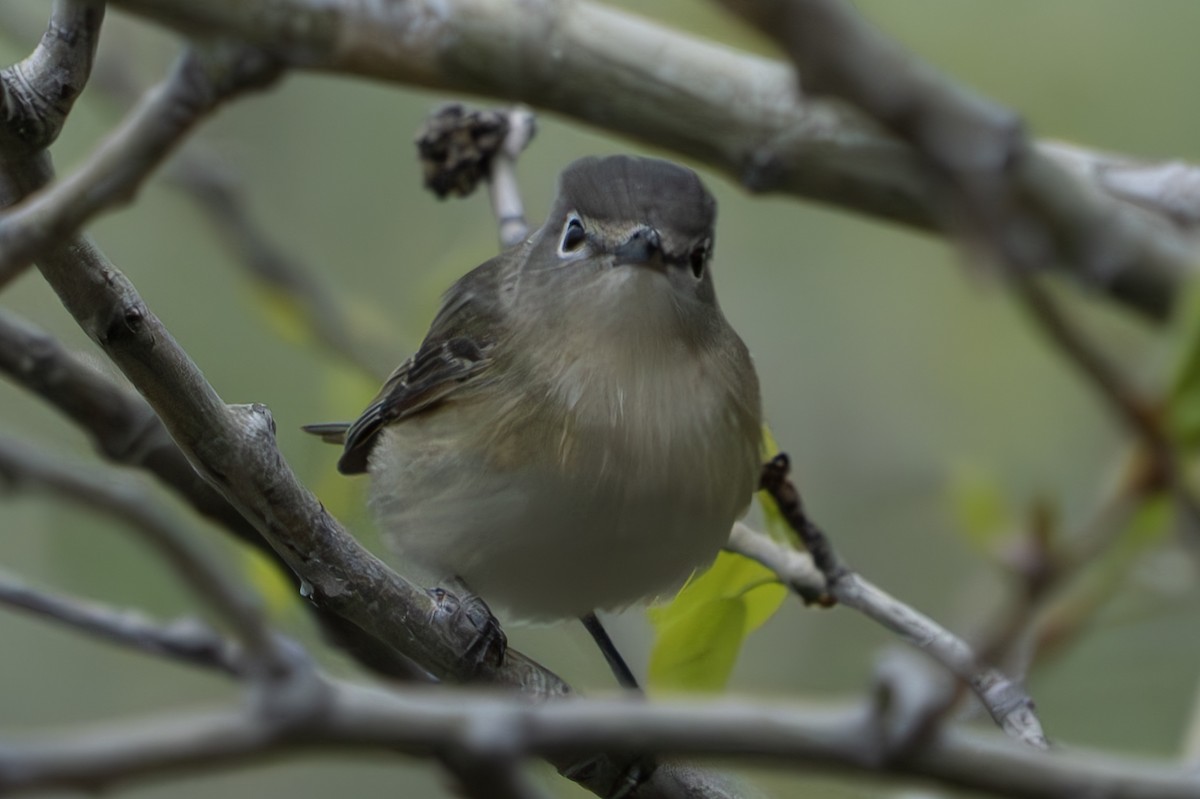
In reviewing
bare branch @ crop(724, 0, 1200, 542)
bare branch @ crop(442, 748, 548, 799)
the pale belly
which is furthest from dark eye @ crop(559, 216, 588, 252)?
bare branch @ crop(442, 748, 548, 799)

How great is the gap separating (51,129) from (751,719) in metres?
1.08

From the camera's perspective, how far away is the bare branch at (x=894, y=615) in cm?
219

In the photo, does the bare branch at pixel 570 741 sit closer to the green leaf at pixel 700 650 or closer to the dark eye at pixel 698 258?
the green leaf at pixel 700 650

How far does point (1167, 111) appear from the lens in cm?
559

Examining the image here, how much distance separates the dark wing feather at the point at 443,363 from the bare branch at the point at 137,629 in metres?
1.25

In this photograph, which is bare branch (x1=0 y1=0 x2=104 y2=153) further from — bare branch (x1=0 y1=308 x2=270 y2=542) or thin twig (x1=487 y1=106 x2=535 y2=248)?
thin twig (x1=487 y1=106 x2=535 y2=248)

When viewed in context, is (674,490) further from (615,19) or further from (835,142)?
(615,19)

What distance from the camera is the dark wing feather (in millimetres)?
2895

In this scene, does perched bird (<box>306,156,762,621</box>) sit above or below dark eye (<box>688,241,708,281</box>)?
below

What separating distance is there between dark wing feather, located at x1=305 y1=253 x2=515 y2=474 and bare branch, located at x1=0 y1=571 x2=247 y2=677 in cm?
125

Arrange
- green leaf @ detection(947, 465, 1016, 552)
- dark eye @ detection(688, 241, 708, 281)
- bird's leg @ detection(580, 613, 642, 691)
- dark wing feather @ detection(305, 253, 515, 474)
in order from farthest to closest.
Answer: bird's leg @ detection(580, 613, 642, 691), dark wing feather @ detection(305, 253, 515, 474), dark eye @ detection(688, 241, 708, 281), green leaf @ detection(947, 465, 1016, 552)

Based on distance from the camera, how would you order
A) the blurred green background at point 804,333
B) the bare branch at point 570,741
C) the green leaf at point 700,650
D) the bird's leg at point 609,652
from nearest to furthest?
1. the bare branch at point 570,741
2. the green leaf at point 700,650
3. the bird's leg at point 609,652
4. the blurred green background at point 804,333

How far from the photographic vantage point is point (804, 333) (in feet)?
19.9

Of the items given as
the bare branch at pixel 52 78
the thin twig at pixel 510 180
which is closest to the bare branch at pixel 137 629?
the bare branch at pixel 52 78
